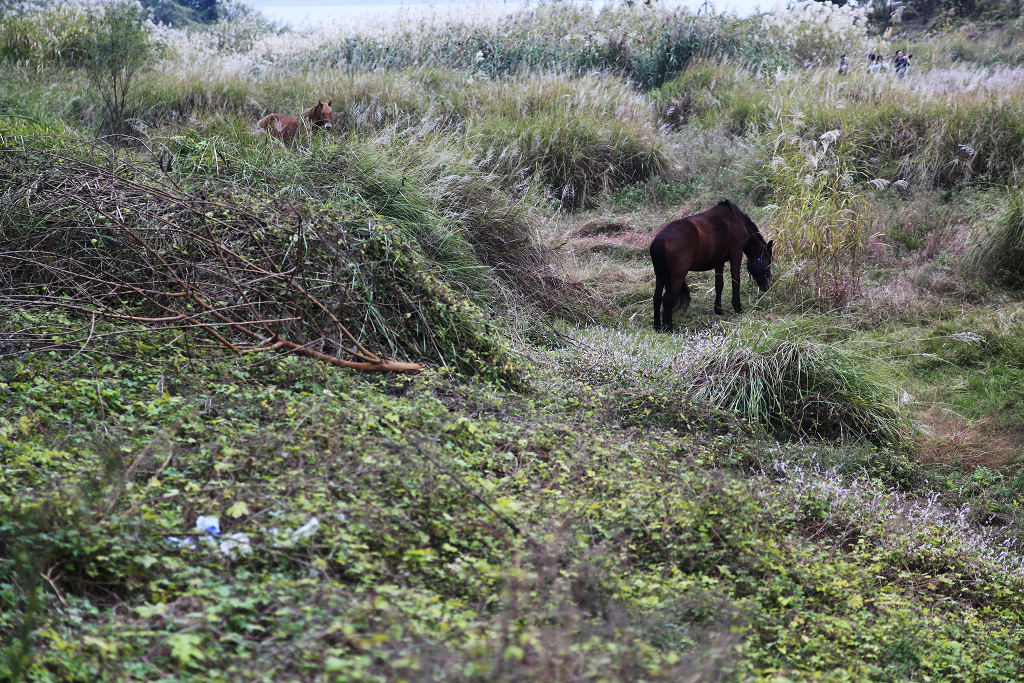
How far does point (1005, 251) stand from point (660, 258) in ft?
12.0

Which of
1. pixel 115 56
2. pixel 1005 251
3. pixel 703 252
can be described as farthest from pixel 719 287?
pixel 115 56

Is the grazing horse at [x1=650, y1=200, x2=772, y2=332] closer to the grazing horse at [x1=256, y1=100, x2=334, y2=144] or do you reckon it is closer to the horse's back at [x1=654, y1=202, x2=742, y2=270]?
the horse's back at [x1=654, y1=202, x2=742, y2=270]

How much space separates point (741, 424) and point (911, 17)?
26795 millimetres

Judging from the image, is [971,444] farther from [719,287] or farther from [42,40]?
[42,40]

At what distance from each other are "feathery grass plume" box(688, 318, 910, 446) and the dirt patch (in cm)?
21

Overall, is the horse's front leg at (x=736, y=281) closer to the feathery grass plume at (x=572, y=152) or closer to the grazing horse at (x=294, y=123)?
the feathery grass plume at (x=572, y=152)

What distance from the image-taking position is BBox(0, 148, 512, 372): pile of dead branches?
15.2 ft

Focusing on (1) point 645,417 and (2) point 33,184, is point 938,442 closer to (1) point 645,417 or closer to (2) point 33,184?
(1) point 645,417

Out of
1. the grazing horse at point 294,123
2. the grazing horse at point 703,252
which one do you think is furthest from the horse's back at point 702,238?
the grazing horse at point 294,123

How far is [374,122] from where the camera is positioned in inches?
452

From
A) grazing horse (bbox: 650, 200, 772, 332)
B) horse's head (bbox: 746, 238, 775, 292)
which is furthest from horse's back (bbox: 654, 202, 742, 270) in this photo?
horse's head (bbox: 746, 238, 775, 292)

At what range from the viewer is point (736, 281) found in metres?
7.67

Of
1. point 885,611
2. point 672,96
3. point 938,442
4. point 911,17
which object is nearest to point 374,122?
point 672,96

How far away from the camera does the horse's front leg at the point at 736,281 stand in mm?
7621
